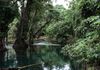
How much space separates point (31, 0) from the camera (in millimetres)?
32281

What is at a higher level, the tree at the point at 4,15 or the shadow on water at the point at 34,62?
the tree at the point at 4,15

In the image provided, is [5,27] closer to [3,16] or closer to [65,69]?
[3,16]

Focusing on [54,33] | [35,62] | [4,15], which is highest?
[4,15]

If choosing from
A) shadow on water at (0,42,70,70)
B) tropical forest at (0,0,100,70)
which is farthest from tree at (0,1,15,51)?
shadow on water at (0,42,70,70)

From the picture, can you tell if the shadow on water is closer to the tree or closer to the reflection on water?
the reflection on water

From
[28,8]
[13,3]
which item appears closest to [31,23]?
[28,8]

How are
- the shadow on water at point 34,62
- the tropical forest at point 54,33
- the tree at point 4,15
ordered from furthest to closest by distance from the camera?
the tree at point 4,15
the shadow on water at point 34,62
the tropical forest at point 54,33

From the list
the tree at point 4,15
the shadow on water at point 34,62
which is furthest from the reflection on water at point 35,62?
the tree at point 4,15

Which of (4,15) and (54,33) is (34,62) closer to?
(4,15)

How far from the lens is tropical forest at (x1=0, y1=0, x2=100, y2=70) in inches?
478

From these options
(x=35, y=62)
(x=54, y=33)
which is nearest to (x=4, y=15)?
(x=35, y=62)

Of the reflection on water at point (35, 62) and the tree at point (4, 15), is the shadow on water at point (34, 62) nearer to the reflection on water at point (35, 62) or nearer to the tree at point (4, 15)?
the reflection on water at point (35, 62)

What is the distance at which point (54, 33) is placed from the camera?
40.3 m

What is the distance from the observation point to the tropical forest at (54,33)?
12148 mm
